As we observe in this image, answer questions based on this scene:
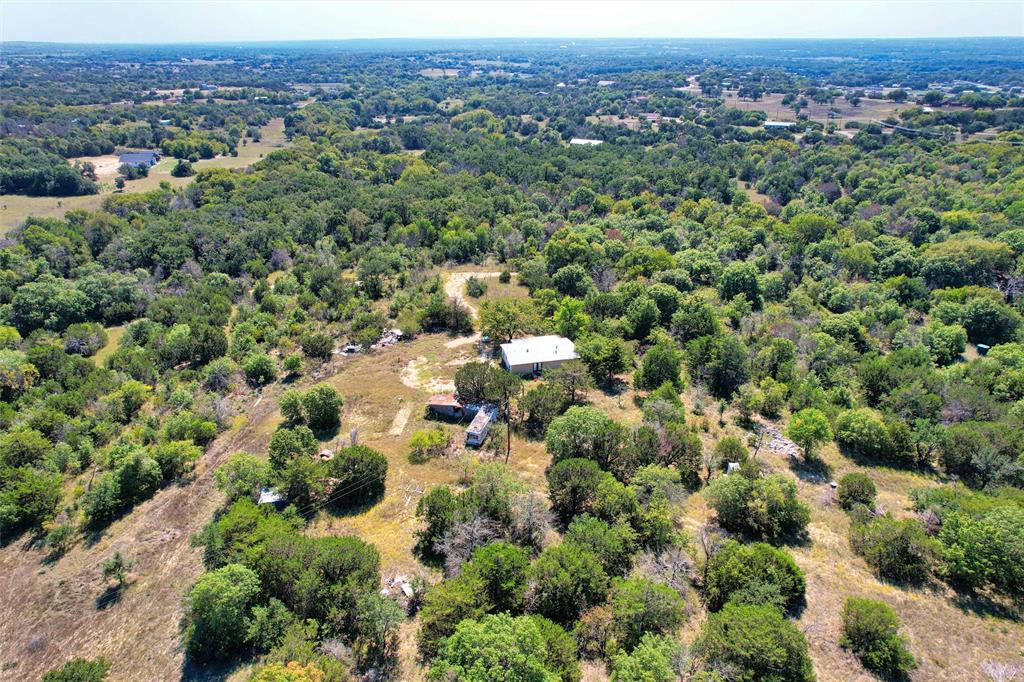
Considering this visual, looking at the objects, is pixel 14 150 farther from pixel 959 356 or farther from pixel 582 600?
pixel 959 356

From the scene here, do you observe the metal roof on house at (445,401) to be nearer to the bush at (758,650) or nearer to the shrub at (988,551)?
the bush at (758,650)

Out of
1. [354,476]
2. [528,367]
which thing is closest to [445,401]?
[528,367]

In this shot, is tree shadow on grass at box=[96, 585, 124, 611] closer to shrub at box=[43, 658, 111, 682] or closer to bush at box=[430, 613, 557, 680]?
shrub at box=[43, 658, 111, 682]

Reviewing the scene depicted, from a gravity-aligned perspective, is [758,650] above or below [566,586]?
above

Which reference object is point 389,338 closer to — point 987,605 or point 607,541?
point 607,541

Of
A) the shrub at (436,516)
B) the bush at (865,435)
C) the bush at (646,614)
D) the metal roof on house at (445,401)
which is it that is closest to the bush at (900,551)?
the bush at (865,435)
